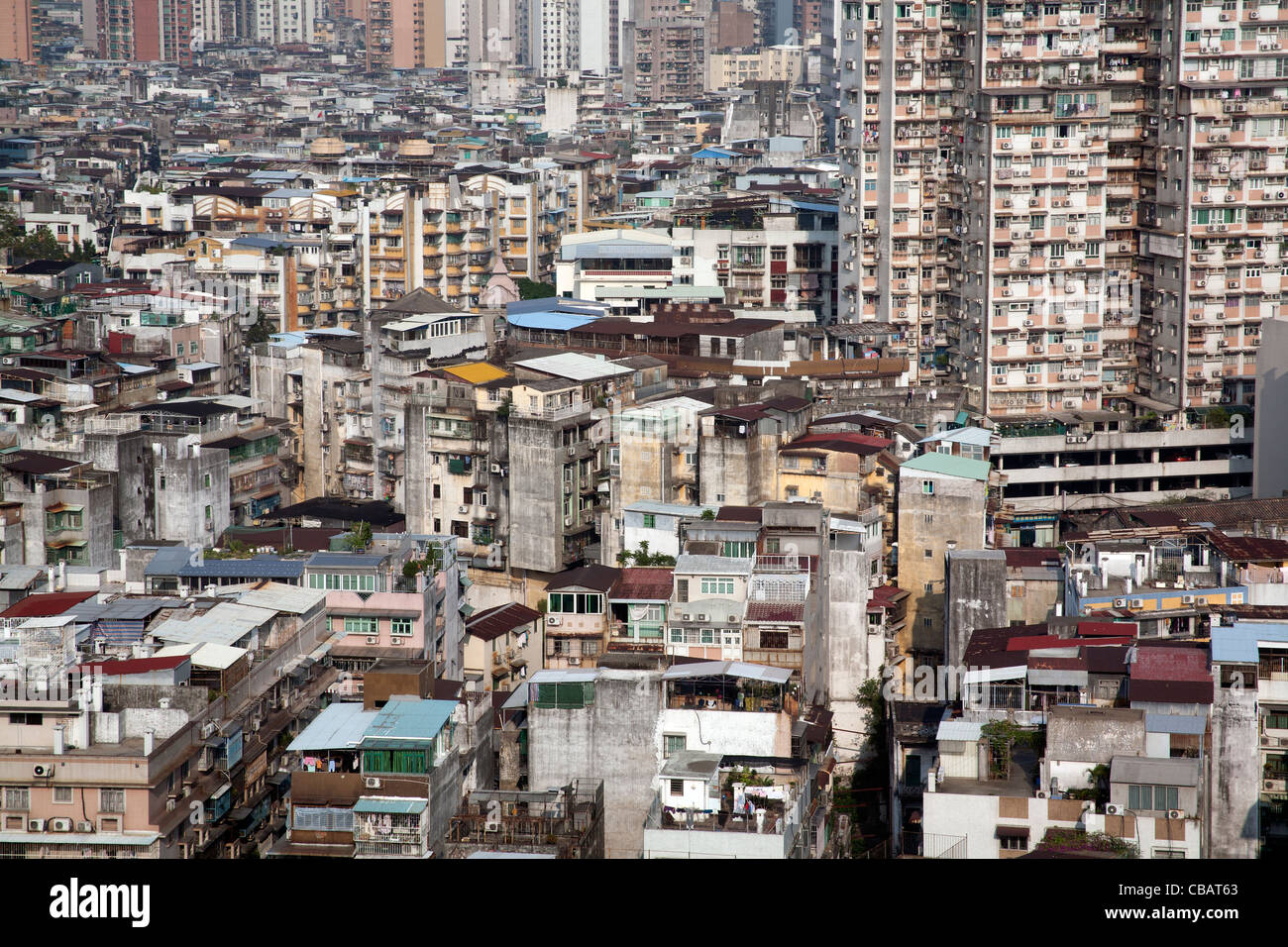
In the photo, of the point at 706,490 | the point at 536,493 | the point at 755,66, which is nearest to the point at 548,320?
the point at 536,493

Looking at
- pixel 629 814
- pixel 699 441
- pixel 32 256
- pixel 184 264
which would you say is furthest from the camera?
pixel 32 256

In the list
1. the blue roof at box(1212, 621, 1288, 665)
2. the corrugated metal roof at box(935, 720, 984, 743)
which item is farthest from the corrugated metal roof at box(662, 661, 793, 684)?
the blue roof at box(1212, 621, 1288, 665)

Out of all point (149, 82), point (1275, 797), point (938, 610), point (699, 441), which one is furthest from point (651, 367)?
point (149, 82)

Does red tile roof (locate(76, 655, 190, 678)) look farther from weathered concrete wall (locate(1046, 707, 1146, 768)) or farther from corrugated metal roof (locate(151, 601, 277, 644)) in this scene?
weathered concrete wall (locate(1046, 707, 1146, 768))

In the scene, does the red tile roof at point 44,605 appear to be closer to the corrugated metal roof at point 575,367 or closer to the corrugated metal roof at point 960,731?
the corrugated metal roof at point 960,731

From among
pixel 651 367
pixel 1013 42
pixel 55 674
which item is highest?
pixel 1013 42

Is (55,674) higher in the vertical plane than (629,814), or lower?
higher
